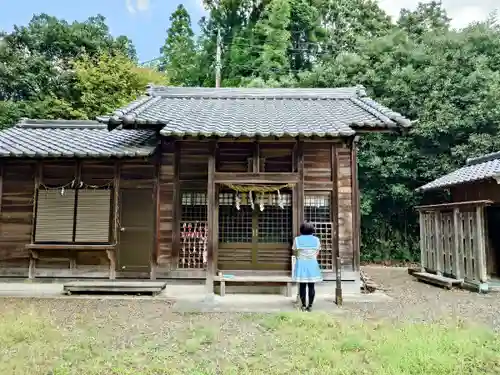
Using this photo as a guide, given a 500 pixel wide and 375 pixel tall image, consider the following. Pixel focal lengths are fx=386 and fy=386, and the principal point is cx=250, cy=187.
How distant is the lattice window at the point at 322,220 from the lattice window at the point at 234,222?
1380 millimetres

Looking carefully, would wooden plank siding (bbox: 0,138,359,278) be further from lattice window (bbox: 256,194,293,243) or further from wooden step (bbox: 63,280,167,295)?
wooden step (bbox: 63,280,167,295)

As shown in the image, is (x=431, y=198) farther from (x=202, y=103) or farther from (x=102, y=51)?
(x=102, y=51)

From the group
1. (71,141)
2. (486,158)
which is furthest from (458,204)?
(71,141)

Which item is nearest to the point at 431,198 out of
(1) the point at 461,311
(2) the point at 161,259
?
(1) the point at 461,311

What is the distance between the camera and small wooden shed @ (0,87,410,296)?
898 cm

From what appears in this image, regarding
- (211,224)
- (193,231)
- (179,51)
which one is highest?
(179,51)

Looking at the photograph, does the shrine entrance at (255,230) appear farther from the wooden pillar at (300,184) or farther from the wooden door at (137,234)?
the wooden door at (137,234)

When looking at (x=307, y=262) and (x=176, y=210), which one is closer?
(x=307, y=262)

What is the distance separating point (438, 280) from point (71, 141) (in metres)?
10.2

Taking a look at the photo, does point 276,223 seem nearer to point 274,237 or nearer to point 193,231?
point 274,237

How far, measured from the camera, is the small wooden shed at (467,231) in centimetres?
902

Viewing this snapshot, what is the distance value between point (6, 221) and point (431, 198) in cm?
1488

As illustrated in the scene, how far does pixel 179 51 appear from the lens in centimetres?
2558

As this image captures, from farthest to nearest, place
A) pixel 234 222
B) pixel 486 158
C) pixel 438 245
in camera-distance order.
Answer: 1. pixel 486 158
2. pixel 438 245
3. pixel 234 222
